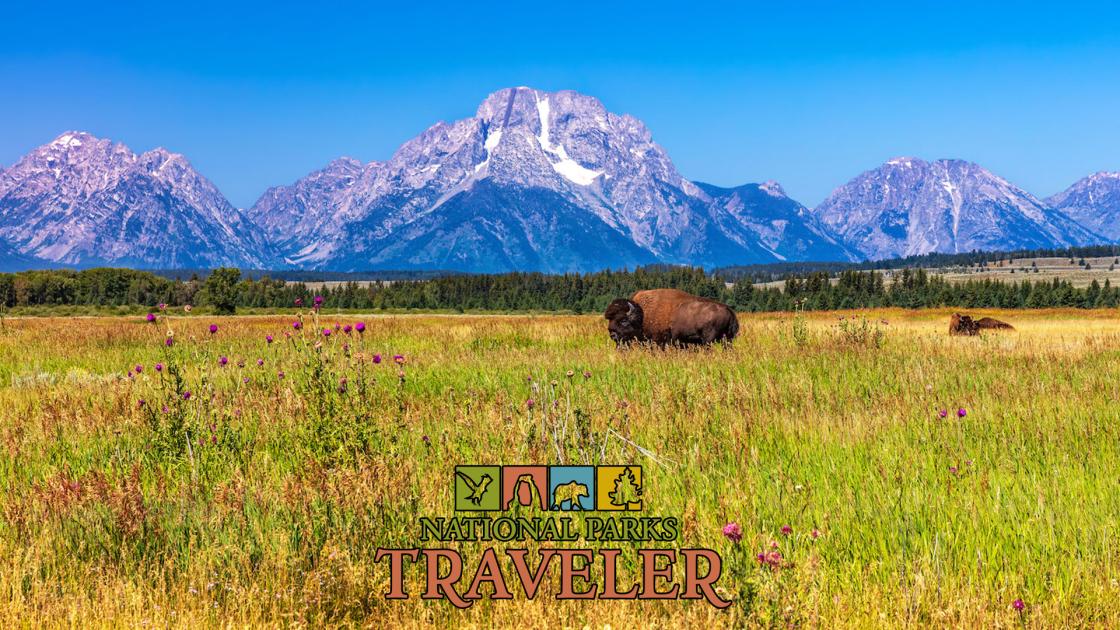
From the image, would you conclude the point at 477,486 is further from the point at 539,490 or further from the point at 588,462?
the point at 588,462

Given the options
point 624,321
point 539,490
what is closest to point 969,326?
A: point 624,321

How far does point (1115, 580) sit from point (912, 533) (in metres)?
1.03

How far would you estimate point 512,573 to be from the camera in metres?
4.25

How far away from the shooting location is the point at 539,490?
193 inches

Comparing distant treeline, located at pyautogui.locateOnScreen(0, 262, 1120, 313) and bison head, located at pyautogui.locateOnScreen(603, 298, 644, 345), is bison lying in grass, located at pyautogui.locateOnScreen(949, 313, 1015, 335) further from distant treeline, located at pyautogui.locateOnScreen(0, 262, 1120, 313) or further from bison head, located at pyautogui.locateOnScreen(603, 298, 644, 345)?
distant treeline, located at pyautogui.locateOnScreen(0, 262, 1120, 313)

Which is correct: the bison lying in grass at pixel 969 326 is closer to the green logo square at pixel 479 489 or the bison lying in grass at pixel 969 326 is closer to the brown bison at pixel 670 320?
the brown bison at pixel 670 320

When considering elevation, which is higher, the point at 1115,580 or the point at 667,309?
the point at 667,309

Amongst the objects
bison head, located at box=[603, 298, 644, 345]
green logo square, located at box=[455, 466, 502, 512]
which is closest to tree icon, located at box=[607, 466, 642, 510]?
green logo square, located at box=[455, 466, 502, 512]

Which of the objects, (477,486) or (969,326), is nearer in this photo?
(477,486)

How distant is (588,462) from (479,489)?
3.74 feet

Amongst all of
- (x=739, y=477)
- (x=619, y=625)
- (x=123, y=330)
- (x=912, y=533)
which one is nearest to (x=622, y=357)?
(x=739, y=477)

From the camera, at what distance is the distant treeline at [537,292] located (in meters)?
112

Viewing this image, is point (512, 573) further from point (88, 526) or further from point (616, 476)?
point (88, 526)

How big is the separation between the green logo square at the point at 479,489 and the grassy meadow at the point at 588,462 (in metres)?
0.16
